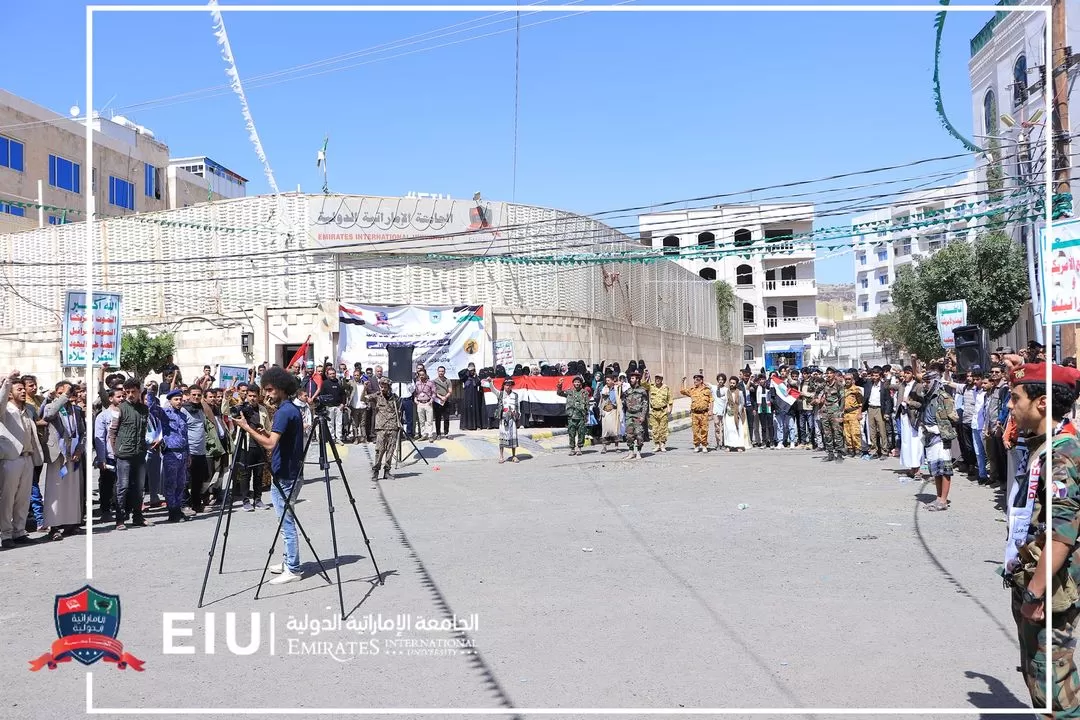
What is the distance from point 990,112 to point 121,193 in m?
37.2

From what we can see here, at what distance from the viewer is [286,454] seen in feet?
24.0

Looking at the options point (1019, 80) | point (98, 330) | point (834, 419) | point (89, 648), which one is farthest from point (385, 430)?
point (1019, 80)

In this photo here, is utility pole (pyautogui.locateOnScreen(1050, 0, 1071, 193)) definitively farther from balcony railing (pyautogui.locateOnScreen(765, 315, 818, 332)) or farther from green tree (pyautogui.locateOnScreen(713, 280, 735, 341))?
balcony railing (pyautogui.locateOnScreen(765, 315, 818, 332))

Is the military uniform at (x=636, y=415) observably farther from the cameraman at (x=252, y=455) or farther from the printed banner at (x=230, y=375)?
the printed banner at (x=230, y=375)

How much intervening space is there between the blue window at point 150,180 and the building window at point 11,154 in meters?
8.19

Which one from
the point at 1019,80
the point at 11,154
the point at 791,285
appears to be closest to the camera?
the point at 1019,80

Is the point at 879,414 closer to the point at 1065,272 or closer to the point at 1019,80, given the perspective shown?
the point at 1065,272

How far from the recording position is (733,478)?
14055 mm

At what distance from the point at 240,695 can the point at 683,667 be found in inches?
95.8

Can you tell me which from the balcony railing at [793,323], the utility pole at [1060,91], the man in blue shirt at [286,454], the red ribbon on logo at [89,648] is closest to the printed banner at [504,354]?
the utility pole at [1060,91]

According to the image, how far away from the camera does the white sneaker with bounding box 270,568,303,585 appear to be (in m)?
7.28

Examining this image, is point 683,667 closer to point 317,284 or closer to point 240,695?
point 240,695

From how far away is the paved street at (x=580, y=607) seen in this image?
4.81m

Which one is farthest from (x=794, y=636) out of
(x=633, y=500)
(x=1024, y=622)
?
(x=633, y=500)
